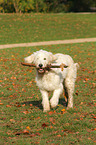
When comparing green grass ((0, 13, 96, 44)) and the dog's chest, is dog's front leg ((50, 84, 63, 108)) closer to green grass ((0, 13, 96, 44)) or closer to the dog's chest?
the dog's chest

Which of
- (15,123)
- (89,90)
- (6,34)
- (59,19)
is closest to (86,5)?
(59,19)

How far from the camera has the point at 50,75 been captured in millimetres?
6418

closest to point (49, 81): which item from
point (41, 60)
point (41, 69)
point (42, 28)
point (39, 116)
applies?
point (41, 69)

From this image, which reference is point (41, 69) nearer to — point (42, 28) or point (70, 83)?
point (70, 83)

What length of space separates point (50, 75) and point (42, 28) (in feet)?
75.6

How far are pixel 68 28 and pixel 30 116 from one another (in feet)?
80.1

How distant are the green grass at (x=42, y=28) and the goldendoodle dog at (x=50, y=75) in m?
17.3

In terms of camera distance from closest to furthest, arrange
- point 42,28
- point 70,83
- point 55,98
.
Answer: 1. point 55,98
2. point 70,83
3. point 42,28

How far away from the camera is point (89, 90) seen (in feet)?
30.2

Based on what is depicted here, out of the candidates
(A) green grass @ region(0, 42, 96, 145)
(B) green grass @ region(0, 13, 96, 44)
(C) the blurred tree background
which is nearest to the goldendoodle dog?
(A) green grass @ region(0, 42, 96, 145)

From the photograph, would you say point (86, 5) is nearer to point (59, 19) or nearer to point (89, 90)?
point (59, 19)

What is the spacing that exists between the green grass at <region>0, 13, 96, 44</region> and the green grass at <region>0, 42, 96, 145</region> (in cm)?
1433

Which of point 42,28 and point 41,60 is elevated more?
point 41,60

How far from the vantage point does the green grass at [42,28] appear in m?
25.9
